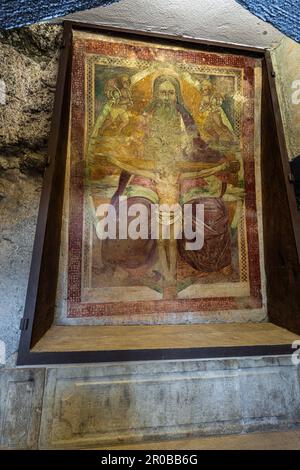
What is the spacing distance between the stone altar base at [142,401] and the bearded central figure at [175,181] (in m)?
1.05

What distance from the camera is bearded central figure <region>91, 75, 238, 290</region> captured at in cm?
257

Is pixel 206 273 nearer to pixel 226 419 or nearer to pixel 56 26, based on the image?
pixel 226 419

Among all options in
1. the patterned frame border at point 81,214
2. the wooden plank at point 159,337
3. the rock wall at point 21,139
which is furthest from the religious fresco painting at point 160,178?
the rock wall at point 21,139

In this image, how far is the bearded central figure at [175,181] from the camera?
8.45 feet

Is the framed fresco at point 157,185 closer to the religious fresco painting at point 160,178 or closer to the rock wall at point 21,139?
the religious fresco painting at point 160,178

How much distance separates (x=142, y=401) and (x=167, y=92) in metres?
2.52

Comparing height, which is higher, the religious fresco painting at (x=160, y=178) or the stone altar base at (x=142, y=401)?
the religious fresco painting at (x=160, y=178)

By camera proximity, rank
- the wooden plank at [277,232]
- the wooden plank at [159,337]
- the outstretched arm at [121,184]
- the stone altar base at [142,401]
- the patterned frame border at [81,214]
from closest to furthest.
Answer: the stone altar base at [142,401]
the wooden plank at [159,337]
the wooden plank at [277,232]
the patterned frame border at [81,214]
the outstretched arm at [121,184]

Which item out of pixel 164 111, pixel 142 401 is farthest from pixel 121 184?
pixel 142 401

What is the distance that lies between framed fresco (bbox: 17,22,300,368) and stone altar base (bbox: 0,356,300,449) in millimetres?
727

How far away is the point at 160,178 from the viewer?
2635 mm

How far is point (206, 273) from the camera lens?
2.59 m

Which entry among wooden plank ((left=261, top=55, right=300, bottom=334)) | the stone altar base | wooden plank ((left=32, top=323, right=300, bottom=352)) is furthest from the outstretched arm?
the stone altar base
